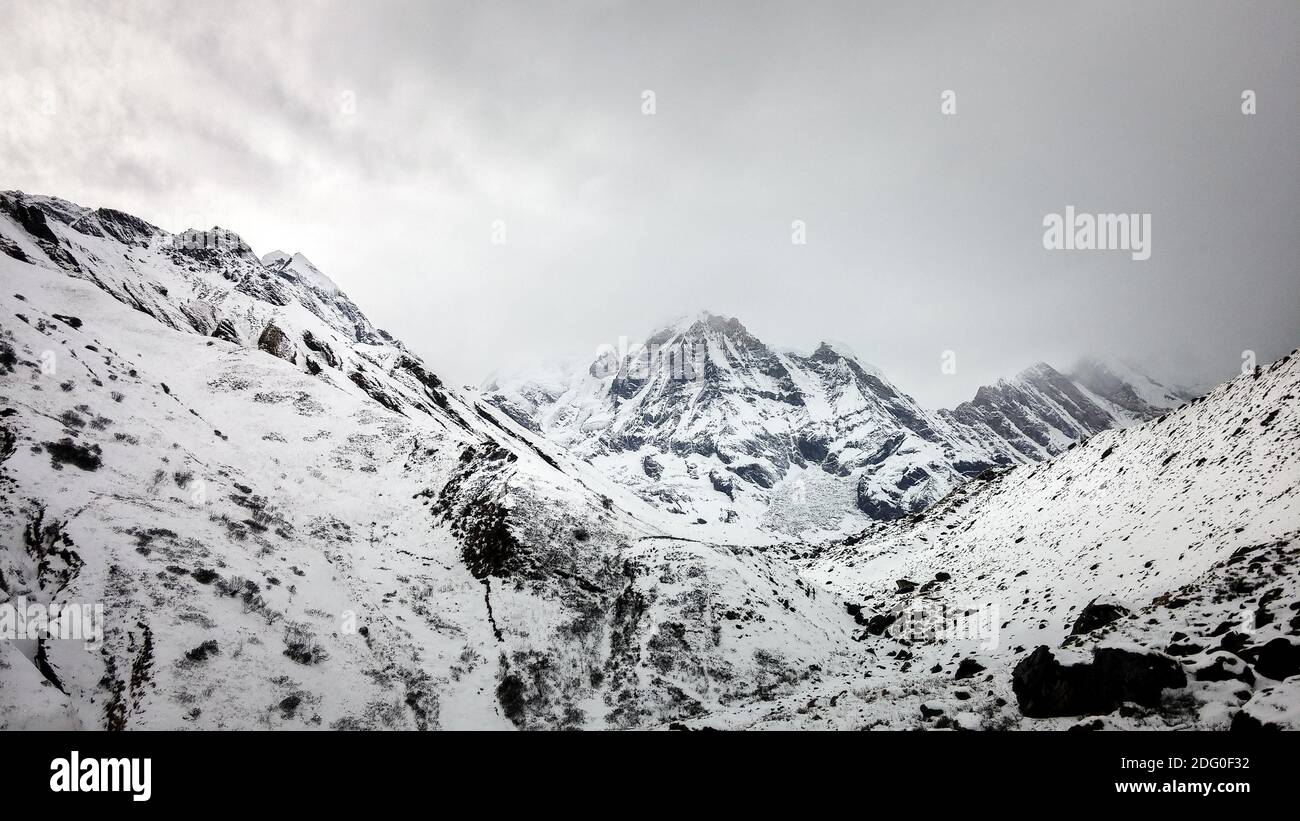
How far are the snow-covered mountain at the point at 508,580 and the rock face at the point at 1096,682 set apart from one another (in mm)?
81

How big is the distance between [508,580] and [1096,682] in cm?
3125

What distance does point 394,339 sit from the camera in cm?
16525

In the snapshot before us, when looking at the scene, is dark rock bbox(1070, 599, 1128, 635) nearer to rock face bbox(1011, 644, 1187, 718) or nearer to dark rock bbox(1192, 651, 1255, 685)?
rock face bbox(1011, 644, 1187, 718)

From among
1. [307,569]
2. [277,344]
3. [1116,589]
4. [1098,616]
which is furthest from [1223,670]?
[277,344]

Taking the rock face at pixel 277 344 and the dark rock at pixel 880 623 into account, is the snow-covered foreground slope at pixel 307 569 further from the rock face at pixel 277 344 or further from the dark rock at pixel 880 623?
the rock face at pixel 277 344

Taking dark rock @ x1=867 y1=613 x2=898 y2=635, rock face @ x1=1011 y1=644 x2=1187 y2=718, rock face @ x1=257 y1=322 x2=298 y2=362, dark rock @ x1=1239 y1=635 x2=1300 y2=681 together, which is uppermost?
rock face @ x1=257 y1=322 x2=298 y2=362

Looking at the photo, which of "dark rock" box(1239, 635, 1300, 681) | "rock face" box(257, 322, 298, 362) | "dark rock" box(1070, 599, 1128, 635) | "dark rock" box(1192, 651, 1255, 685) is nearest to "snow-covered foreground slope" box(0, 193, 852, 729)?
"rock face" box(257, 322, 298, 362)

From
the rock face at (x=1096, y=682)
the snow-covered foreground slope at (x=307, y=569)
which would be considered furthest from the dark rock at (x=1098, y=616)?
the snow-covered foreground slope at (x=307, y=569)

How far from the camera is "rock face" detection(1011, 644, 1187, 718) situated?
15.8 m

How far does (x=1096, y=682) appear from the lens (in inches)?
669

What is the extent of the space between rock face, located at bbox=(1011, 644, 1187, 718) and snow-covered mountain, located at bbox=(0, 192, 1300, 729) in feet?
0.27
